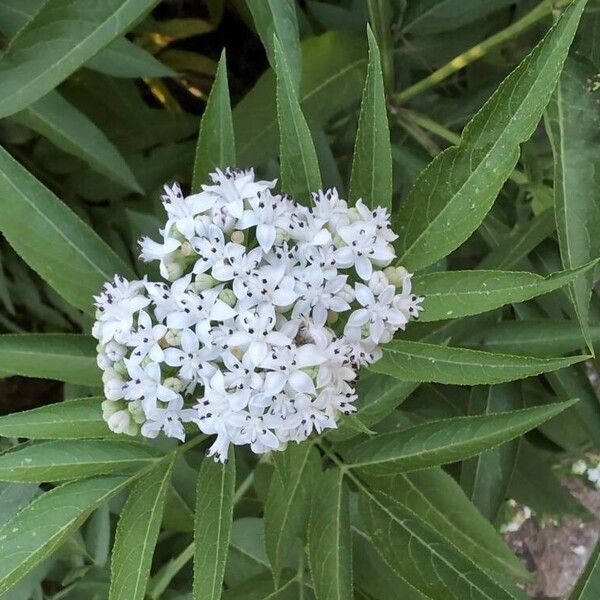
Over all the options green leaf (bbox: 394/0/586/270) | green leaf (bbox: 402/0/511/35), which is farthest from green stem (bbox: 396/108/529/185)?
green leaf (bbox: 394/0/586/270)

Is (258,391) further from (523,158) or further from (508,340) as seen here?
(523,158)

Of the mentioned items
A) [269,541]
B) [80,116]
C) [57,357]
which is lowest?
[269,541]

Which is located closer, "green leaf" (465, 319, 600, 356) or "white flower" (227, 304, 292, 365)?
"white flower" (227, 304, 292, 365)

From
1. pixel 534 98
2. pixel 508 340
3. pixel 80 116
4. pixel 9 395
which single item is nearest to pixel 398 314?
pixel 534 98

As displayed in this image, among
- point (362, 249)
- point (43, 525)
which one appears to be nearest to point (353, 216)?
point (362, 249)

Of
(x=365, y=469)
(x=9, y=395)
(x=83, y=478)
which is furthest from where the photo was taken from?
(x=9, y=395)

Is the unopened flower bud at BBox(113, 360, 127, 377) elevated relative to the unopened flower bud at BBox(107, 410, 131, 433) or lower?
elevated

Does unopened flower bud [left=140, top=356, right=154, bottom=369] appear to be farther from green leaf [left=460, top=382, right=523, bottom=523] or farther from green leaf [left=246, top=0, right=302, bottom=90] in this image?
green leaf [left=460, top=382, right=523, bottom=523]

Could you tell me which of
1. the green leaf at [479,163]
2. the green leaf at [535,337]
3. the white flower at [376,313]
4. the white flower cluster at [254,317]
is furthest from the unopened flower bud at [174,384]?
the green leaf at [535,337]
